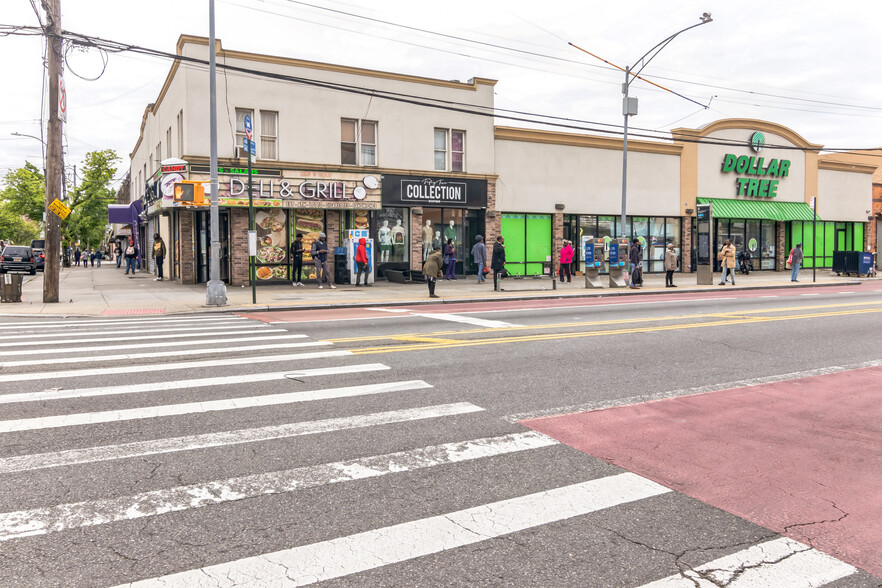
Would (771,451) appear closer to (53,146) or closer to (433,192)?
(53,146)

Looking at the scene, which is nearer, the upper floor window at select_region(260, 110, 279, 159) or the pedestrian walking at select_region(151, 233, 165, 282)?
the upper floor window at select_region(260, 110, 279, 159)

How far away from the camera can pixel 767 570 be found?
342 centimetres

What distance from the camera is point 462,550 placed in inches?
141

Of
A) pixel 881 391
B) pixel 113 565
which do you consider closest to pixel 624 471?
pixel 113 565

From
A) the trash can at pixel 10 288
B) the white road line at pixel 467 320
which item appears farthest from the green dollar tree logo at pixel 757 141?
the trash can at pixel 10 288

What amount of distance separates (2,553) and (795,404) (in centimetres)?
701

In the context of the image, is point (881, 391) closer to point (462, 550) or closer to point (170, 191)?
point (462, 550)

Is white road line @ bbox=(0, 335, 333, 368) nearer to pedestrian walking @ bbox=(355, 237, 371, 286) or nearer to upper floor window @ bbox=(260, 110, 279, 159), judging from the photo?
pedestrian walking @ bbox=(355, 237, 371, 286)

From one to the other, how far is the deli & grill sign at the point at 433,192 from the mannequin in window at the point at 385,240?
44.9 inches

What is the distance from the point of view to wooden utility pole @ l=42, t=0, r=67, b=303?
57.5ft

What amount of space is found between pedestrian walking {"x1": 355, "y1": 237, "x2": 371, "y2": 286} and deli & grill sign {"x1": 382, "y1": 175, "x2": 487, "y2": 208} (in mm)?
2895

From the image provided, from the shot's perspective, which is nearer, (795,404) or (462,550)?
(462,550)

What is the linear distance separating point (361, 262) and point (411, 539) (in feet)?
71.2

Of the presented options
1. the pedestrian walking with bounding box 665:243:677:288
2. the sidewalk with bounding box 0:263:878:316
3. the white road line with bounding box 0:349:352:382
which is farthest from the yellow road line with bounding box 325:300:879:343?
the pedestrian walking with bounding box 665:243:677:288
